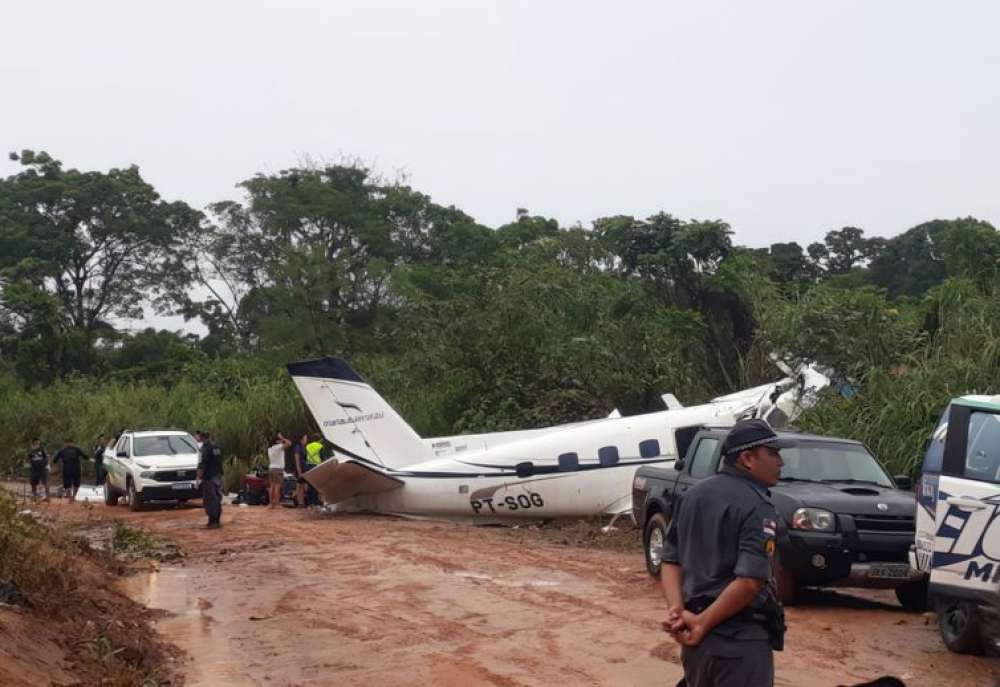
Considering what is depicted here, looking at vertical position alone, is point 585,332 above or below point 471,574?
above

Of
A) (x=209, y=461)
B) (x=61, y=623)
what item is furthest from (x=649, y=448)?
(x=61, y=623)

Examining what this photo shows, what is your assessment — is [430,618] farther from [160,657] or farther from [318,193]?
[318,193]

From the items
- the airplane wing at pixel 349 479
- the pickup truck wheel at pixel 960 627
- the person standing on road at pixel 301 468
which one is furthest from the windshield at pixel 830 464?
Result: the person standing on road at pixel 301 468

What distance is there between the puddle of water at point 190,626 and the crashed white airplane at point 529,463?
558cm

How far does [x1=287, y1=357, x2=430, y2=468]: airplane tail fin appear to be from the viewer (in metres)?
21.5

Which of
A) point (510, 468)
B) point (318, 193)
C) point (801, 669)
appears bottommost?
point (801, 669)

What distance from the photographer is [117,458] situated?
2781 cm

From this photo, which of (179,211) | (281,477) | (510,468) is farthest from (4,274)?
(510,468)

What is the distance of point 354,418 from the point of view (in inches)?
862

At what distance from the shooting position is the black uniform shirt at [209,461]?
68.5 feet

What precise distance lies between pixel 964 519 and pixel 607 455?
1096 cm

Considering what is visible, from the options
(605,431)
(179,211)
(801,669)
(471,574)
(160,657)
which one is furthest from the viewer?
(179,211)

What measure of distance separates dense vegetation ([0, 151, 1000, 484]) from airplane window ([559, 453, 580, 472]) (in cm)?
386

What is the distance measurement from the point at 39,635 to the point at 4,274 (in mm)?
46577
